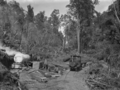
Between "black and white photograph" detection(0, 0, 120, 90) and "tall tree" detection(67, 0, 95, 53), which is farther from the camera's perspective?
"tall tree" detection(67, 0, 95, 53)

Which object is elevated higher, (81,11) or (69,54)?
(81,11)

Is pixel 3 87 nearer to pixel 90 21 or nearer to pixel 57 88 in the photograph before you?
pixel 57 88

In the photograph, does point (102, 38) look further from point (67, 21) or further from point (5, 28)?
point (5, 28)

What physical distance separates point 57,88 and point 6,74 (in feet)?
10.6

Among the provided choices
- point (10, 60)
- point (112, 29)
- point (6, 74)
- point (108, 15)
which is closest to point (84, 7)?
point (108, 15)

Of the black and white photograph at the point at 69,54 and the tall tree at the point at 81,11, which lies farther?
the tall tree at the point at 81,11

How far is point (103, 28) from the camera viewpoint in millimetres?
17500

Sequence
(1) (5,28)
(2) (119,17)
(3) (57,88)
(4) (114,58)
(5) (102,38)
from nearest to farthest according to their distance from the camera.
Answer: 1. (3) (57,88)
2. (4) (114,58)
3. (2) (119,17)
4. (5) (102,38)
5. (1) (5,28)

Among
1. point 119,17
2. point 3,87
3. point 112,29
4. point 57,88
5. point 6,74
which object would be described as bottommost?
point 57,88

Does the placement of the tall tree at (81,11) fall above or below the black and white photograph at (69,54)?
above

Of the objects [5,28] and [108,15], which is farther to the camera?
[5,28]

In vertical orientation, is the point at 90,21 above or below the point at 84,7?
below

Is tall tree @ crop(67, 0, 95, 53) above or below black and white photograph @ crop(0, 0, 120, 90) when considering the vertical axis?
above

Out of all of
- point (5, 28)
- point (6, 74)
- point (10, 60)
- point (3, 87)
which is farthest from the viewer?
point (5, 28)
